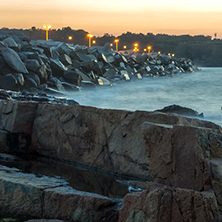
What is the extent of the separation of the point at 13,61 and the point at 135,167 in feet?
35.1

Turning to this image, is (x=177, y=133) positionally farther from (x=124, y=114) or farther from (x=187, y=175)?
(x=124, y=114)

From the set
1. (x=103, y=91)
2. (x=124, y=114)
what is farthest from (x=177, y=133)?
(x=103, y=91)

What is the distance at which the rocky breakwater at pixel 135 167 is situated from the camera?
2943mm

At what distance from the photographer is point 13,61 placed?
14.6m

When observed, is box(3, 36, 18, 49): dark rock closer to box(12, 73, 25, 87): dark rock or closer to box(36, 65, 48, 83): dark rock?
box(36, 65, 48, 83): dark rock

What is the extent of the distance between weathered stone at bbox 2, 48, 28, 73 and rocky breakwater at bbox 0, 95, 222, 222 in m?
9.24

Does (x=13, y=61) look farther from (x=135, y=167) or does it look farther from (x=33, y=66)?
(x=135, y=167)

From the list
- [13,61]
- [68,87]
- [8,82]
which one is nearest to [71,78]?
[68,87]

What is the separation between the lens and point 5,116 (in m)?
6.18

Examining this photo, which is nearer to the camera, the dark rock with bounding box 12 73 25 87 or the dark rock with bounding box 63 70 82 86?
the dark rock with bounding box 12 73 25 87

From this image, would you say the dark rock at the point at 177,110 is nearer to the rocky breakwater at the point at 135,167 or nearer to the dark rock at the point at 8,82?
the rocky breakwater at the point at 135,167

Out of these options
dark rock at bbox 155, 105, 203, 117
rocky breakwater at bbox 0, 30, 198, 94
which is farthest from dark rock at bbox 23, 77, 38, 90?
dark rock at bbox 155, 105, 203, 117

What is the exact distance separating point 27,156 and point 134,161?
174 centimetres

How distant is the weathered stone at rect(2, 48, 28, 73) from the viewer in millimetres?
14448
